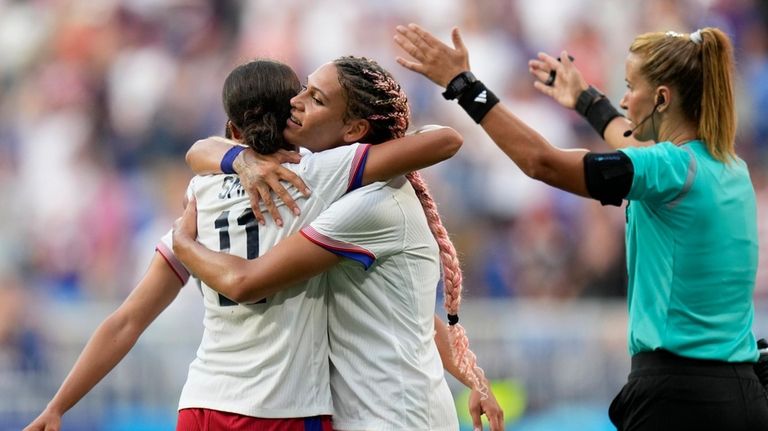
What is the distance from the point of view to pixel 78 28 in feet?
28.3

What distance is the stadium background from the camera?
745 centimetres

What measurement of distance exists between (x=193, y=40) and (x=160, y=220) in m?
1.58

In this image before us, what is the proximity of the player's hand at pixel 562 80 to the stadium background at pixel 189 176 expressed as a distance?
3538 mm

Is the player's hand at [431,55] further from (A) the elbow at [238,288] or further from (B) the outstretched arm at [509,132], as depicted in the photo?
(A) the elbow at [238,288]

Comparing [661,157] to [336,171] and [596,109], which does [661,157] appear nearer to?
[336,171]

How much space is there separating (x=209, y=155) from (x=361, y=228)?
58cm

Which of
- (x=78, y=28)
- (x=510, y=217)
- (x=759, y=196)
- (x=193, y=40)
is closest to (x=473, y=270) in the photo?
(x=510, y=217)

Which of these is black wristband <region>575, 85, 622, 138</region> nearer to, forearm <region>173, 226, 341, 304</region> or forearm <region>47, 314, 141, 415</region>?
forearm <region>173, 226, 341, 304</region>

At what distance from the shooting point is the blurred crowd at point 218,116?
793cm

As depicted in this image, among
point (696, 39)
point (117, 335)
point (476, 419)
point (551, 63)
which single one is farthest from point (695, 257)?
point (117, 335)

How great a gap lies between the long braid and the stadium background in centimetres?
399

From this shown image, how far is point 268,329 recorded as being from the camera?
3059 millimetres

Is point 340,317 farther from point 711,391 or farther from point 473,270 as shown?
point 473,270

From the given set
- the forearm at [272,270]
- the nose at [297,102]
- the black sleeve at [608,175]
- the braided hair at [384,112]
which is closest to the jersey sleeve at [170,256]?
the forearm at [272,270]
